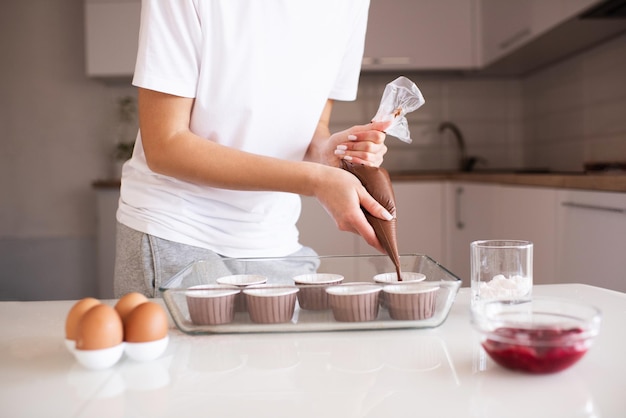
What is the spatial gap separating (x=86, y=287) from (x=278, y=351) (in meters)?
3.42

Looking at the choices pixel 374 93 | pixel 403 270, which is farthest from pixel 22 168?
pixel 403 270

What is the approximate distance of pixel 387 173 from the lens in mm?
911

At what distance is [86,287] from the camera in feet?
12.7

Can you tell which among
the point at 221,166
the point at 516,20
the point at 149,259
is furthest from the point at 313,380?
the point at 516,20

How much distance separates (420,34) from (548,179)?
144cm

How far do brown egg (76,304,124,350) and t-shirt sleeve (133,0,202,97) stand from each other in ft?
1.63

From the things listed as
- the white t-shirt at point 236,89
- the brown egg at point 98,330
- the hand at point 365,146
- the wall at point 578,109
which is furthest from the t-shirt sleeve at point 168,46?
the wall at point 578,109

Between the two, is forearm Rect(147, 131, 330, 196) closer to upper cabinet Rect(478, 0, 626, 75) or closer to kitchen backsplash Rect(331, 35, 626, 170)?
upper cabinet Rect(478, 0, 626, 75)

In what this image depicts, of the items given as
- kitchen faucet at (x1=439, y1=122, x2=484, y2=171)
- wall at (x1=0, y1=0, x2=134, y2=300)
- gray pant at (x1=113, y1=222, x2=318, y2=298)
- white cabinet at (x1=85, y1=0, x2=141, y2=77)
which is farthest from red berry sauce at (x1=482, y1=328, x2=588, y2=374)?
wall at (x1=0, y1=0, x2=134, y2=300)

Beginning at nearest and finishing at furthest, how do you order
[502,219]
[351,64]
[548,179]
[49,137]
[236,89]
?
[236,89], [351,64], [548,179], [502,219], [49,137]

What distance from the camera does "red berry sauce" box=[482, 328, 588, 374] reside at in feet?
1.94

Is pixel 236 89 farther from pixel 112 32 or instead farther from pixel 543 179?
pixel 112 32

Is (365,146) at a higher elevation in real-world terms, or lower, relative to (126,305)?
higher

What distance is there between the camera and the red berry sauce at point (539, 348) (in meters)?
0.59
